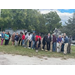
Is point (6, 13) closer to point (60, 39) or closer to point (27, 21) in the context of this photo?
point (27, 21)

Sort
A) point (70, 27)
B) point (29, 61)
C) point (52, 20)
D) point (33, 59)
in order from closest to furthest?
point (29, 61)
point (33, 59)
point (70, 27)
point (52, 20)

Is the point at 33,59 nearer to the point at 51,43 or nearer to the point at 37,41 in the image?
the point at 37,41

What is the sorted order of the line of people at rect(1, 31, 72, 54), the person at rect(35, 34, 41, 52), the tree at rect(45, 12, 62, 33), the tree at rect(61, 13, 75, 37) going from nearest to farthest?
the line of people at rect(1, 31, 72, 54), the person at rect(35, 34, 41, 52), the tree at rect(61, 13, 75, 37), the tree at rect(45, 12, 62, 33)

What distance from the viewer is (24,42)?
11.7 meters

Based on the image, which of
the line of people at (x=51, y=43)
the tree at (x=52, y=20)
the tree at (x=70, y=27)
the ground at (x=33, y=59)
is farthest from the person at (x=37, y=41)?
the tree at (x=52, y=20)

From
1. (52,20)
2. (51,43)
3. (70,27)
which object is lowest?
(51,43)

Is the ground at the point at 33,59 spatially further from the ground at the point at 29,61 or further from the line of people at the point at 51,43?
the line of people at the point at 51,43

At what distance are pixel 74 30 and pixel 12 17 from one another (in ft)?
72.0

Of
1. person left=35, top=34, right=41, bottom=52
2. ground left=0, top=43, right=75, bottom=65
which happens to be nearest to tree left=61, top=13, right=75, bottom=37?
person left=35, top=34, right=41, bottom=52

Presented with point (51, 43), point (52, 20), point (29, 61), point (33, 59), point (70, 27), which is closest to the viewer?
point (29, 61)

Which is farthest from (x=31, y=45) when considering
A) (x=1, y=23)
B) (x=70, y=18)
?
(x=70, y=18)

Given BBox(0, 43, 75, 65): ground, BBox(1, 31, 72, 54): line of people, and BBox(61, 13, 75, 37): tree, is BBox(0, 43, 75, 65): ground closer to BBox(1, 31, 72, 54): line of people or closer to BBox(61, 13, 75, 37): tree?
BBox(1, 31, 72, 54): line of people

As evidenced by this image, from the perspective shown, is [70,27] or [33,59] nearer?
[33,59]

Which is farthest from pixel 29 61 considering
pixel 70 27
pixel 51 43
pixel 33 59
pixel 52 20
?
pixel 52 20
